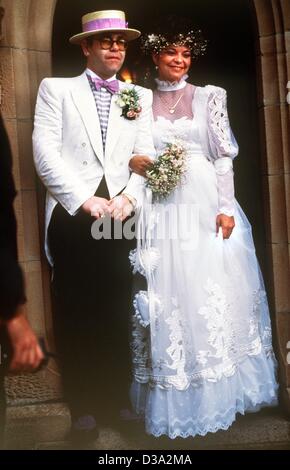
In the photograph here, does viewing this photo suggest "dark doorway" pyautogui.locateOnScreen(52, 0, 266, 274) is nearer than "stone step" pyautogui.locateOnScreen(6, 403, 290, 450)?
No

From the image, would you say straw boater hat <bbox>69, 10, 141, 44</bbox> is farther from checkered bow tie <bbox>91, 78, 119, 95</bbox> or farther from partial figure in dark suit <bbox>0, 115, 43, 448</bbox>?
partial figure in dark suit <bbox>0, 115, 43, 448</bbox>

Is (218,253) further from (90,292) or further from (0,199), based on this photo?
(0,199)

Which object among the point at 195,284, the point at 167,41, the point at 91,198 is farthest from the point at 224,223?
the point at 167,41

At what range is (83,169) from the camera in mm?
5285

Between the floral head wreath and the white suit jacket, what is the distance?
1.48 feet

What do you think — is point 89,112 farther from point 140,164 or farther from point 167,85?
point 167,85

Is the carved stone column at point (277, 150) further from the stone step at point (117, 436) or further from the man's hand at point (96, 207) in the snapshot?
the man's hand at point (96, 207)

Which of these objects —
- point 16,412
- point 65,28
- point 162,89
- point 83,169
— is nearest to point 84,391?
point 16,412

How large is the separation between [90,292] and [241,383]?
3.82ft

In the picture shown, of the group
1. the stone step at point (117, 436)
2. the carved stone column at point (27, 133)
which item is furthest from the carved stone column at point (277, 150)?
the carved stone column at point (27, 133)

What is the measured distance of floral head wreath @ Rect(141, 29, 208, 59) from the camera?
547cm

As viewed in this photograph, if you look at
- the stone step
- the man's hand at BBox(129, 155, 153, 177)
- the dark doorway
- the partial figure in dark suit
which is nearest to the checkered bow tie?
the dark doorway

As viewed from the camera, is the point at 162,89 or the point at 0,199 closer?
the point at 0,199

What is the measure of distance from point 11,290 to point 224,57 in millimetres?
2957
